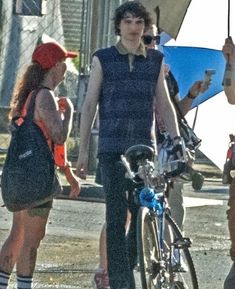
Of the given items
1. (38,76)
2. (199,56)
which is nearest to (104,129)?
(38,76)

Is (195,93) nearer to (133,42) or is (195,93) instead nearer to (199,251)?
(133,42)

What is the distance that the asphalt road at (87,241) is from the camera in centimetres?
988

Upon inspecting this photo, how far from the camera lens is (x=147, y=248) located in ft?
26.2

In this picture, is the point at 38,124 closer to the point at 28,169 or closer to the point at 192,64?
the point at 28,169

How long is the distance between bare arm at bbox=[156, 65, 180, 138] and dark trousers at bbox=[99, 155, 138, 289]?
0.42 m

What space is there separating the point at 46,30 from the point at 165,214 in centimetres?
1358

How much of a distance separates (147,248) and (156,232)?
0.14m

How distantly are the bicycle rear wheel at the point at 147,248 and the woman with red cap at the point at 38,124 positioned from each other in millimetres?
620

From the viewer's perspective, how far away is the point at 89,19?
16547mm

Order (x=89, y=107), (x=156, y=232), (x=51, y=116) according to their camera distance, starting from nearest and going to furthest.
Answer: (x=156, y=232) → (x=51, y=116) → (x=89, y=107)

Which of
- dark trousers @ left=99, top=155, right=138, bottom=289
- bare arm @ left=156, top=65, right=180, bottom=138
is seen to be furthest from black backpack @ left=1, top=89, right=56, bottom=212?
bare arm @ left=156, top=65, right=180, bottom=138

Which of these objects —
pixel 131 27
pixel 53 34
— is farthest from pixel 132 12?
pixel 53 34

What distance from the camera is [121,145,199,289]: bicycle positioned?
314 inches

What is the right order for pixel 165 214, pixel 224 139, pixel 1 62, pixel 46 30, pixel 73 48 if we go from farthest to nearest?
pixel 73 48 < pixel 46 30 < pixel 1 62 < pixel 224 139 < pixel 165 214
